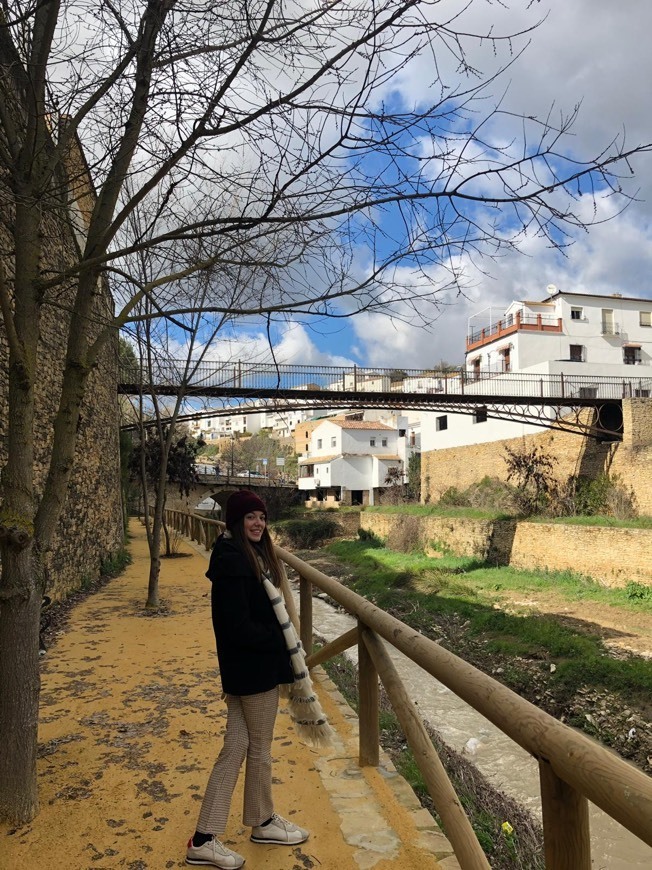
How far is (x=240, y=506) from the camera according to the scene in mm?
2688

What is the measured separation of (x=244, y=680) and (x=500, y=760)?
21.7 ft

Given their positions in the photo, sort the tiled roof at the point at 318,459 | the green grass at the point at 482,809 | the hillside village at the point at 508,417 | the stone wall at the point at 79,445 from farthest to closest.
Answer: the tiled roof at the point at 318,459
the hillside village at the point at 508,417
the stone wall at the point at 79,445
the green grass at the point at 482,809

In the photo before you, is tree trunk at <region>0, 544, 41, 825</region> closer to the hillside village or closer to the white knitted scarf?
the white knitted scarf

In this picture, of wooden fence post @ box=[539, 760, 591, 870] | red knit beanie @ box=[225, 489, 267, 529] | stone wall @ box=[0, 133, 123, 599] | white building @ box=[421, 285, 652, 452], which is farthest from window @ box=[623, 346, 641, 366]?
wooden fence post @ box=[539, 760, 591, 870]

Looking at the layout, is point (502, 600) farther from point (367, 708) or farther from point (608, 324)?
point (608, 324)

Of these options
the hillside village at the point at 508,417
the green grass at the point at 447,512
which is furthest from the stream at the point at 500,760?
the green grass at the point at 447,512

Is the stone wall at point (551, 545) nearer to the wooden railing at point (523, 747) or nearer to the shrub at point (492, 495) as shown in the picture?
the shrub at point (492, 495)

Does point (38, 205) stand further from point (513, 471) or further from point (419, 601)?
point (513, 471)

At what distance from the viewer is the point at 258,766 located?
8.55 feet

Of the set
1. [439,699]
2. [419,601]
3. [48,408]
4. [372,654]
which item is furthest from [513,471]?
[372,654]

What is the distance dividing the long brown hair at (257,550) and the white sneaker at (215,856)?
1032 mm

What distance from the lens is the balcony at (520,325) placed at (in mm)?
34250

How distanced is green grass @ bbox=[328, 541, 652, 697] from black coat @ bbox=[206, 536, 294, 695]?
362 inches

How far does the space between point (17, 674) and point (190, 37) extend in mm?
3004
